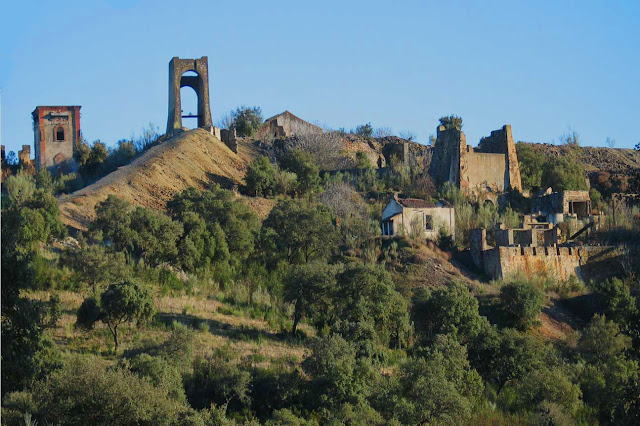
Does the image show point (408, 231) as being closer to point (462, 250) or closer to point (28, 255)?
point (462, 250)

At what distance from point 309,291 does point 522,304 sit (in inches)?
283

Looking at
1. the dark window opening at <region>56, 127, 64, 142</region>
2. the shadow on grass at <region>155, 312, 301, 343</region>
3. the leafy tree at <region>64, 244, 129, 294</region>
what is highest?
the dark window opening at <region>56, 127, 64, 142</region>

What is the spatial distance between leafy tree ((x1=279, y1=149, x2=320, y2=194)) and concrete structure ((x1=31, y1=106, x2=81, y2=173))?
37.3 feet

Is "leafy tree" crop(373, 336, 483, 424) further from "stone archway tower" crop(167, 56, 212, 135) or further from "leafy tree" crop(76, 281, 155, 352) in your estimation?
"stone archway tower" crop(167, 56, 212, 135)

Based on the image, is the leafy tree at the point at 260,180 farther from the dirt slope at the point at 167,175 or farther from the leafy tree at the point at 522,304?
the leafy tree at the point at 522,304

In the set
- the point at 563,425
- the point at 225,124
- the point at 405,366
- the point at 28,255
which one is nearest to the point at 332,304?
the point at 405,366

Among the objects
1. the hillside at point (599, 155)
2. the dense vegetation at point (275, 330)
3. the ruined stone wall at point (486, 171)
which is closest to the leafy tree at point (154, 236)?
the dense vegetation at point (275, 330)

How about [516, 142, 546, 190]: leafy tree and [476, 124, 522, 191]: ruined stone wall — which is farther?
[516, 142, 546, 190]: leafy tree

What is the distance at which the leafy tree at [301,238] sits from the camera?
123 feet

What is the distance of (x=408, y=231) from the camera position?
136 feet

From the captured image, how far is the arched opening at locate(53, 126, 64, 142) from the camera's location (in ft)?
187

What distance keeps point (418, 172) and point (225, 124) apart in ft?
61.1

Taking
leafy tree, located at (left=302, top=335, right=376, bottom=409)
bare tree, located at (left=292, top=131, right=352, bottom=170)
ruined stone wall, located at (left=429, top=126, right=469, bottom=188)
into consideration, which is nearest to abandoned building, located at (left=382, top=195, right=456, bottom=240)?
ruined stone wall, located at (left=429, top=126, right=469, bottom=188)

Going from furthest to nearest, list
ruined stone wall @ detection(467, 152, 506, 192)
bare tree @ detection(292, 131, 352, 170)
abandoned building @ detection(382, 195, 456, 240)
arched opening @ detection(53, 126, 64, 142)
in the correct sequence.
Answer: arched opening @ detection(53, 126, 64, 142) < bare tree @ detection(292, 131, 352, 170) < ruined stone wall @ detection(467, 152, 506, 192) < abandoned building @ detection(382, 195, 456, 240)
